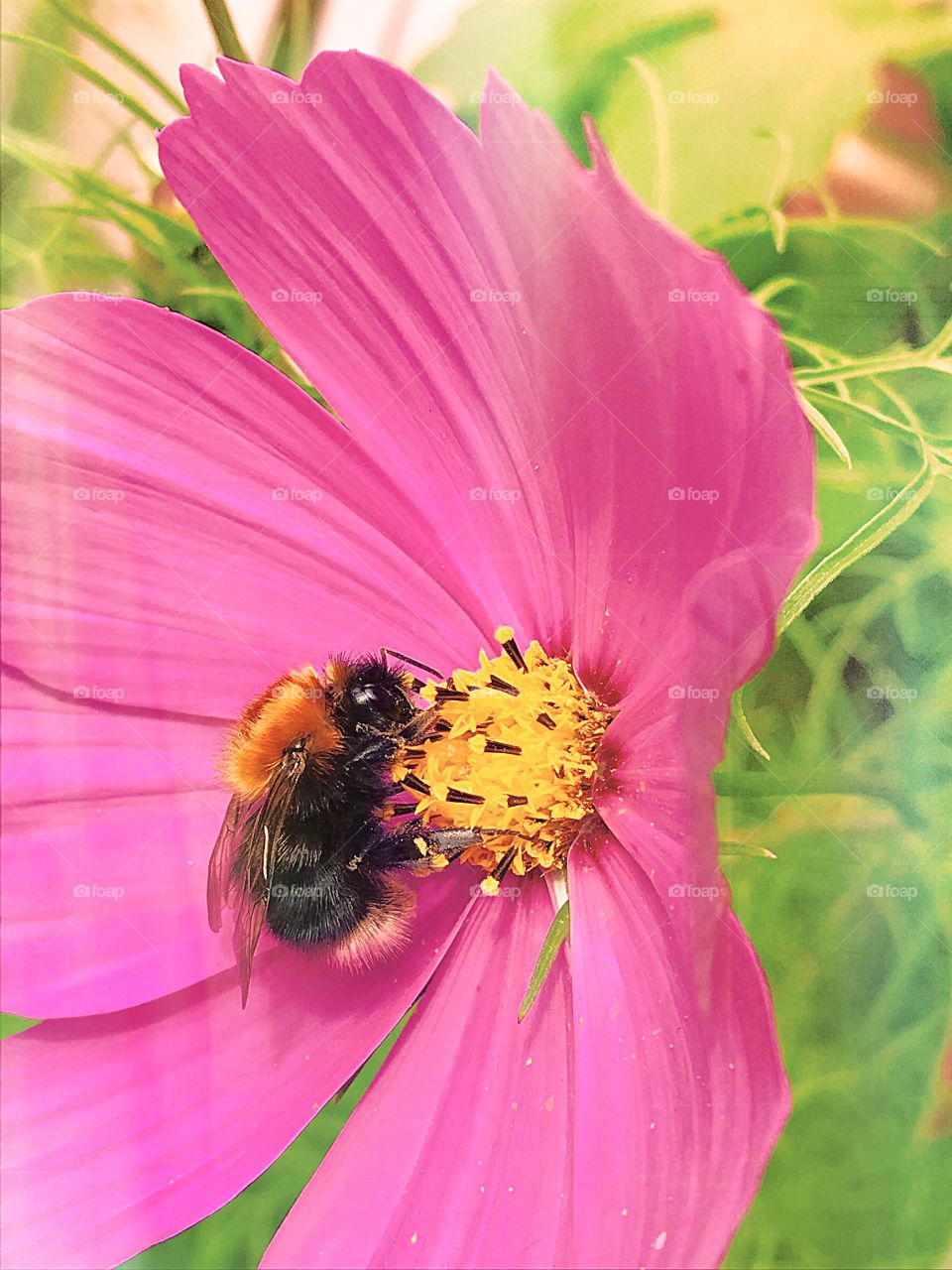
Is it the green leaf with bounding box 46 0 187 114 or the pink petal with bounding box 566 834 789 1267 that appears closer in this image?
the pink petal with bounding box 566 834 789 1267

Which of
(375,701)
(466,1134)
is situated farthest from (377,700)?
(466,1134)

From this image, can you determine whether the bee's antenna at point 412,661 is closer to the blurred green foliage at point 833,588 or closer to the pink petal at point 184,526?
the pink petal at point 184,526

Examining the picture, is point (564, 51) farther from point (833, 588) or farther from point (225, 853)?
point (225, 853)

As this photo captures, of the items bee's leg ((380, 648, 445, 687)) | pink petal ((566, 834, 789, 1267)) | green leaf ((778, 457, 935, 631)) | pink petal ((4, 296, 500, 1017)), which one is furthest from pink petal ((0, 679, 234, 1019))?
green leaf ((778, 457, 935, 631))

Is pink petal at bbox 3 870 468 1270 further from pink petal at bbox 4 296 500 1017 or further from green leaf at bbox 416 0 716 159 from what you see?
green leaf at bbox 416 0 716 159

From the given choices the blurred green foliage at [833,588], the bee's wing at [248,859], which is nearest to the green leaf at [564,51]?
the blurred green foliage at [833,588]

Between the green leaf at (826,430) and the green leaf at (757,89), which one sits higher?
the green leaf at (757,89)

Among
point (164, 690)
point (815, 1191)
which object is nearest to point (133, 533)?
point (164, 690)
